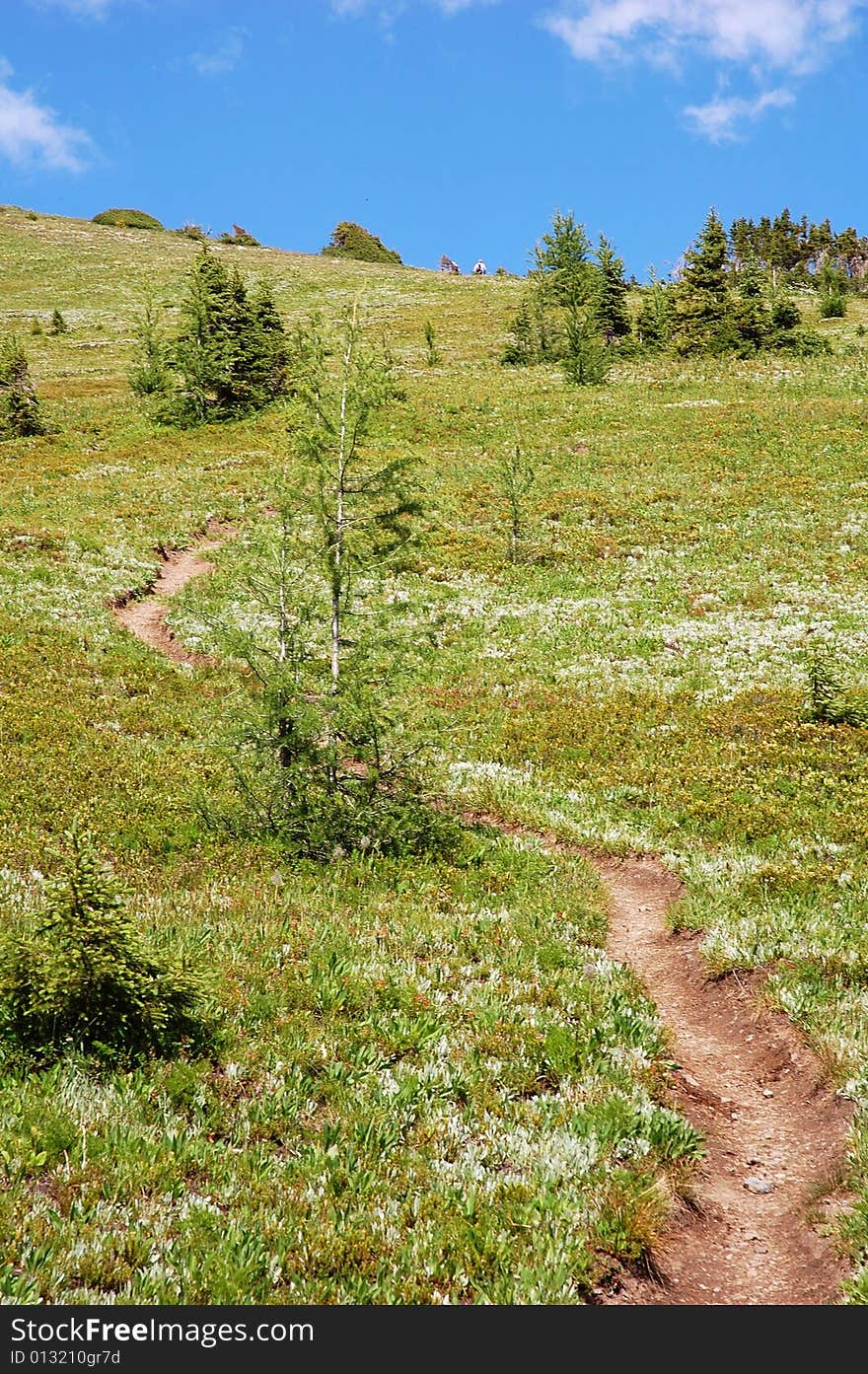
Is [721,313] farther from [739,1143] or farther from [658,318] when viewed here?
[739,1143]

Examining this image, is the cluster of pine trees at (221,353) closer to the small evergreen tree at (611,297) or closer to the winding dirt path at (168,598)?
the winding dirt path at (168,598)

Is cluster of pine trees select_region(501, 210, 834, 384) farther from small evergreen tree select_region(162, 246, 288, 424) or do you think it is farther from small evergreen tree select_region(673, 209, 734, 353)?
small evergreen tree select_region(162, 246, 288, 424)

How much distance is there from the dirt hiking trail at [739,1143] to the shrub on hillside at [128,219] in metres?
171

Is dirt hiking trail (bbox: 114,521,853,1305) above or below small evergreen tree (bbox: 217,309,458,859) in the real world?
below

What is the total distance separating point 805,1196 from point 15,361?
2178 inches

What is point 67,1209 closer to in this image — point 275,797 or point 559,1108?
point 559,1108

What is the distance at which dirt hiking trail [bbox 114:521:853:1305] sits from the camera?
5.51 m

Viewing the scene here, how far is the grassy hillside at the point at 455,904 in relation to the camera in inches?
202

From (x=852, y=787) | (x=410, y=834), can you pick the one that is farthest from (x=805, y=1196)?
(x=852, y=787)

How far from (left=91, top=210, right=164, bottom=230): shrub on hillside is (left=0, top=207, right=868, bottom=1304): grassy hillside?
462 ft

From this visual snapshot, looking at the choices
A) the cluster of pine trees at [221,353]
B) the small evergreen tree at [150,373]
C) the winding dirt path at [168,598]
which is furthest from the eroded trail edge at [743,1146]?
the small evergreen tree at [150,373]

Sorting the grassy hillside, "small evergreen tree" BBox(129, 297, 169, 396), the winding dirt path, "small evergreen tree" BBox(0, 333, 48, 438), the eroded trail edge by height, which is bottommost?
the eroded trail edge


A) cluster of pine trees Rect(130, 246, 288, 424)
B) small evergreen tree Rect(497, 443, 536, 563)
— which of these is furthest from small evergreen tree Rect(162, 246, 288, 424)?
small evergreen tree Rect(497, 443, 536, 563)

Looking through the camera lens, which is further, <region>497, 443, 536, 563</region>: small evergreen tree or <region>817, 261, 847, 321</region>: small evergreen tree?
<region>817, 261, 847, 321</region>: small evergreen tree
